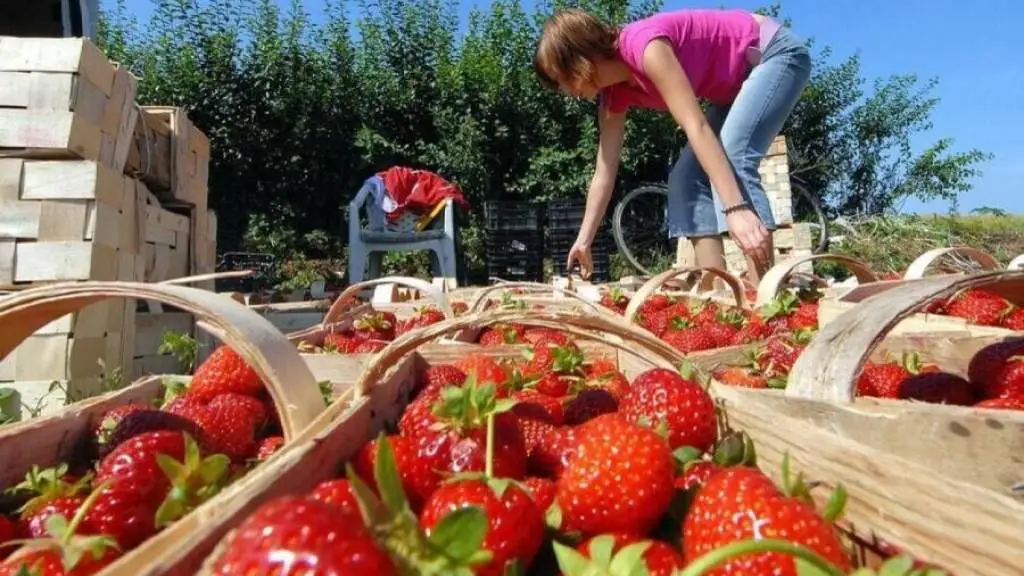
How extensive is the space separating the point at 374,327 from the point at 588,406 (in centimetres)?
163

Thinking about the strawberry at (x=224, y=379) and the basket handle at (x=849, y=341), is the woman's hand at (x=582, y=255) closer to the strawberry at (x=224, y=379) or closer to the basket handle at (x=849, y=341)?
the strawberry at (x=224, y=379)

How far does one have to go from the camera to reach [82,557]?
64 centimetres

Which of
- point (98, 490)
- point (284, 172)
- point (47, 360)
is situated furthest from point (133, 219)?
point (284, 172)

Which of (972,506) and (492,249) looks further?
(492,249)

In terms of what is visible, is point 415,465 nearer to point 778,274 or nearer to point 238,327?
point 238,327

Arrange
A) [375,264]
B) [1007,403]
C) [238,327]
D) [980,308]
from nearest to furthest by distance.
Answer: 1. [238,327]
2. [1007,403]
3. [980,308]
4. [375,264]

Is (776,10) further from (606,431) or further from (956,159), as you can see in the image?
(606,431)

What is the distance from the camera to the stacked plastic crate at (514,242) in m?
9.07

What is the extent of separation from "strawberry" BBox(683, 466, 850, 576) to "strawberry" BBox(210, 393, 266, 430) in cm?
65

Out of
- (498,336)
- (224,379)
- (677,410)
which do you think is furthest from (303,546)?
(498,336)

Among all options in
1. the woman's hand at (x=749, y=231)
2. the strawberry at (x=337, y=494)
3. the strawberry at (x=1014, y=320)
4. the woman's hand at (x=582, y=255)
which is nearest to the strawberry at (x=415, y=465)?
the strawberry at (x=337, y=494)

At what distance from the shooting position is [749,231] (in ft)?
Result: 8.00

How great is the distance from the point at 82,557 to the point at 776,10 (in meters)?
14.8

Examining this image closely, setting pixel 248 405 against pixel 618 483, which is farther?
pixel 248 405
